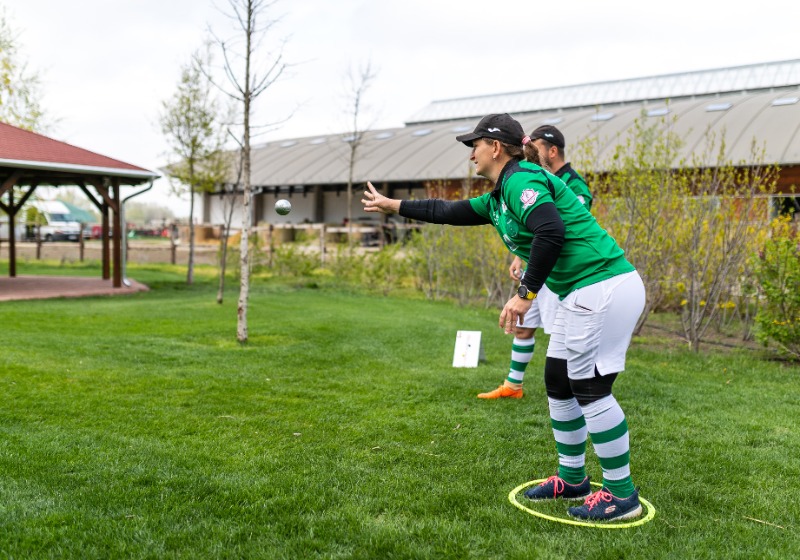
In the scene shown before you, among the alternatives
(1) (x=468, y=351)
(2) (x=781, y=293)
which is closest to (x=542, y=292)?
(1) (x=468, y=351)

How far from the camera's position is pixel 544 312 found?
17.5 ft

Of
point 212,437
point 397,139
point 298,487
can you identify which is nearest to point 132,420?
point 212,437

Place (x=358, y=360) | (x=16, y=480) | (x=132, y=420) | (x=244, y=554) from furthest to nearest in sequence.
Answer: (x=358, y=360), (x=132, y=420), (x=16, y=480), (x=244, y=554)

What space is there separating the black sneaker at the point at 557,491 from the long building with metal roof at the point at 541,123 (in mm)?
18386

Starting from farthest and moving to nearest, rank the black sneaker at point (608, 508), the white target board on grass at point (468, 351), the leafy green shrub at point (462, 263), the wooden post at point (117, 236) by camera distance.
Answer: the wooden post at point (117, 236)
the leafy green shrub at point (462, 263)
the white target board on grass at point (468, 351)
the black sneaker at point (608, 508)

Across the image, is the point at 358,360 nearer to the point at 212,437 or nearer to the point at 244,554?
the point at 212,437

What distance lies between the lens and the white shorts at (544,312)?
5.24 metres

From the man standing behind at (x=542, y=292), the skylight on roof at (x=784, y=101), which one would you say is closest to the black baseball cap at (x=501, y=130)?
the man standing behind at (x=542, y=292)

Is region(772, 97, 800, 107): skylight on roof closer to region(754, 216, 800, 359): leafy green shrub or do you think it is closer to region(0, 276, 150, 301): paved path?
region(754, 216, 800, 359): leafy green shrub

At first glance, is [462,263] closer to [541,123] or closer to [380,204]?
[380,204]

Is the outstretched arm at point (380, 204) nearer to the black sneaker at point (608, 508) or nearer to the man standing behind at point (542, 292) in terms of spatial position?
the man standing behind at point (542, 292)

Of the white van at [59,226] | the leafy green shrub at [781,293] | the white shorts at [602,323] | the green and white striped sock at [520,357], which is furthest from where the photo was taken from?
the white van at [59,226]

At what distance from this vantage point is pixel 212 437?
4.54m

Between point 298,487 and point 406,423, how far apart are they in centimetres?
144
